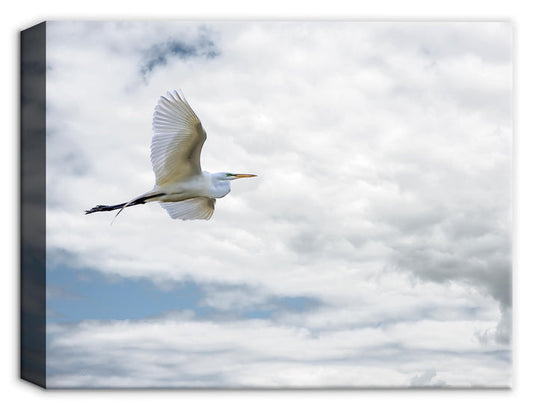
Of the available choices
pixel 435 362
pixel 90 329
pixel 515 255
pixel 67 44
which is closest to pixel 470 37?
pixel 515 255

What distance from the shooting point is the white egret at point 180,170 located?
8.70m

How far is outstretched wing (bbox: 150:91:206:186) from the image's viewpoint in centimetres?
866

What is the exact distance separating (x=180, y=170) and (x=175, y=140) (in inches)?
15.2

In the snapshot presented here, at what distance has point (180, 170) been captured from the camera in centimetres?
917

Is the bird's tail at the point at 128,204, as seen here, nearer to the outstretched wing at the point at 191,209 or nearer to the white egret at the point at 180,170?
the white egret at the point at 180,170

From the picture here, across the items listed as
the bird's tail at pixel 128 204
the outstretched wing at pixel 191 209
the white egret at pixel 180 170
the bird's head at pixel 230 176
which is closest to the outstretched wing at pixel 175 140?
the white egret at pixel 180 170

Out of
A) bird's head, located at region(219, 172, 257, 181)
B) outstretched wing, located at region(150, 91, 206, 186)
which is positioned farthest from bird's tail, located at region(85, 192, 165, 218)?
bird's head, located at region(219, 172, 257, 181)

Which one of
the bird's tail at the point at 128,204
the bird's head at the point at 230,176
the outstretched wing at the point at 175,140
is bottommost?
the bird's tail at the point at 128,204

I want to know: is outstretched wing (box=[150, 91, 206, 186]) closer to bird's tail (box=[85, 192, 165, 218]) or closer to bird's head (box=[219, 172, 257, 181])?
bird's tail (box=[85, 192, 165, 218])

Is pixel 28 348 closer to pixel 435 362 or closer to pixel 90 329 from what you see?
pixel 90 329

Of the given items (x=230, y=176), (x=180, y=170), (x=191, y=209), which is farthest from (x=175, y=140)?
(x=191, y=209)

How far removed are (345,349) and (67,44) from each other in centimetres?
360

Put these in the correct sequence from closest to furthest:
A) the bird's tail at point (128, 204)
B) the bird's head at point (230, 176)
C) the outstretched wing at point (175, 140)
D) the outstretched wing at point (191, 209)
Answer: the outstretched wing at point (175, 140) → the bird's tail at point (128, 204) → the bird's head at point (230, 176) → the outstretched wing at point (191, 209)

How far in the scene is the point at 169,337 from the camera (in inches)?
368
